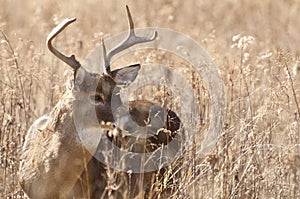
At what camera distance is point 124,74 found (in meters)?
6.53

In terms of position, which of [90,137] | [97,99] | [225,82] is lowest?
[90,137]

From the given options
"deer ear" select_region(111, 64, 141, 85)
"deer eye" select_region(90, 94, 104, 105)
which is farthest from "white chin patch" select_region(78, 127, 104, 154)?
"deer ear" select_region(111, 64, 141, 85)

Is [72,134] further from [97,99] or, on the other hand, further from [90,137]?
[97,99]

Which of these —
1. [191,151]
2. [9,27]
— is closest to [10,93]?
[191,151]

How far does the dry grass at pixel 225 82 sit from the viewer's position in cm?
648

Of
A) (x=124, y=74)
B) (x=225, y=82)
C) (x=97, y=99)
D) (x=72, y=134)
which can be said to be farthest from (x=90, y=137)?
(x=225, y=82)

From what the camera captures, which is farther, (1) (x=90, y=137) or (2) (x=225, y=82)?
(2) (x=225, y=82)

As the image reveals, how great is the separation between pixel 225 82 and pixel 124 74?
4.83 ft

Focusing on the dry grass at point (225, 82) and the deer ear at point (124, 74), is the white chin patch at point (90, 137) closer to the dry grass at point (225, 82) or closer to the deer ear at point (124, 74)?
the deer ear at point (124, 74)

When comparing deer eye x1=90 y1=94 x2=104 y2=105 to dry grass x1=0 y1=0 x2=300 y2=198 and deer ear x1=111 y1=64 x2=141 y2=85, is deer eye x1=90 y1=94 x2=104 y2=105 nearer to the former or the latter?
deer ear x1=111 y1=64 x2=141 y2=85

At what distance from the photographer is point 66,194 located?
6.44 m

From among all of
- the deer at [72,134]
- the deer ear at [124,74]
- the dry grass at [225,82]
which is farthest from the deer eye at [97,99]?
the dry grass at [225,82]

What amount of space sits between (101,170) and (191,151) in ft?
2.43

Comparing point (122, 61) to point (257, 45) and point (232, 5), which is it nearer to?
point (257, 45)
